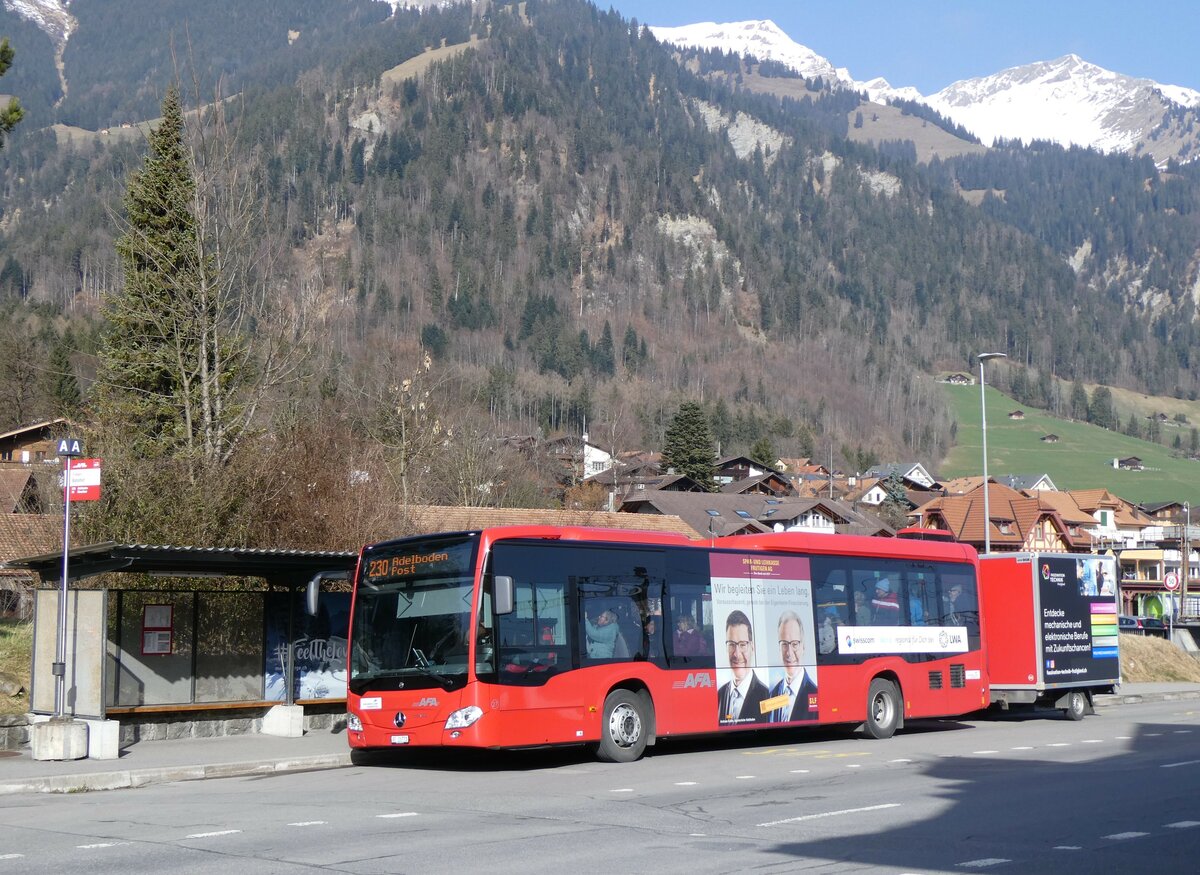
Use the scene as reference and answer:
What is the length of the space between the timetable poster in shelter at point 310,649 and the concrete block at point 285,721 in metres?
0.38

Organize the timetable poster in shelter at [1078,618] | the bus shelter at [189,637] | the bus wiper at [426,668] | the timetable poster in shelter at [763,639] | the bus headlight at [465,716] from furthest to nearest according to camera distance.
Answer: the timetable poster in shelter at [1078,618]
the timetable poster in shelter at [763,639]
the bus shelter at [189,637]
the bus wiper at [426,668]
the bus headlight at [465,716]

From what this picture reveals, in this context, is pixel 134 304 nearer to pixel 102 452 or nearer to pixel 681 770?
pixel 102 452

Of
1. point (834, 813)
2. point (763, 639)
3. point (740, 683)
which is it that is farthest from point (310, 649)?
point (834, 813)

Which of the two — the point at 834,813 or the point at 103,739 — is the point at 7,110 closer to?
the point at 103,739

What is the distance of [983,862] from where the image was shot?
1050 cm

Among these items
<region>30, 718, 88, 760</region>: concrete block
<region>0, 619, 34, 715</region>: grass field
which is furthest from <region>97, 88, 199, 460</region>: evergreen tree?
<region>30, 718, 88, 760</region>: concrete block

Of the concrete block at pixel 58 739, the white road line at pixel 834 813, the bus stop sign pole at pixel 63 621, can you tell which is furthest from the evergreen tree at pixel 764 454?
the white road line at pixel 834 813

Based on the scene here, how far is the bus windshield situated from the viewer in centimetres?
1670

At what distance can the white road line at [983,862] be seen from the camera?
33.8ft

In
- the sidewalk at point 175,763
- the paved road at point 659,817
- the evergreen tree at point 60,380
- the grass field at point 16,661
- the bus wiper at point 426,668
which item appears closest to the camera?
the paved road at point 659,817

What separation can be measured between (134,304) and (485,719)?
19.9 meters

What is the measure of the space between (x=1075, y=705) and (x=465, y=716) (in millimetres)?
14453

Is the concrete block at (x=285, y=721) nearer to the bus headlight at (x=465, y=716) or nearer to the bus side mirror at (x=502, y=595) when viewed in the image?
the bus headlight at (x=465, y=716)

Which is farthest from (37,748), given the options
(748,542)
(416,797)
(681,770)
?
(748,542)
